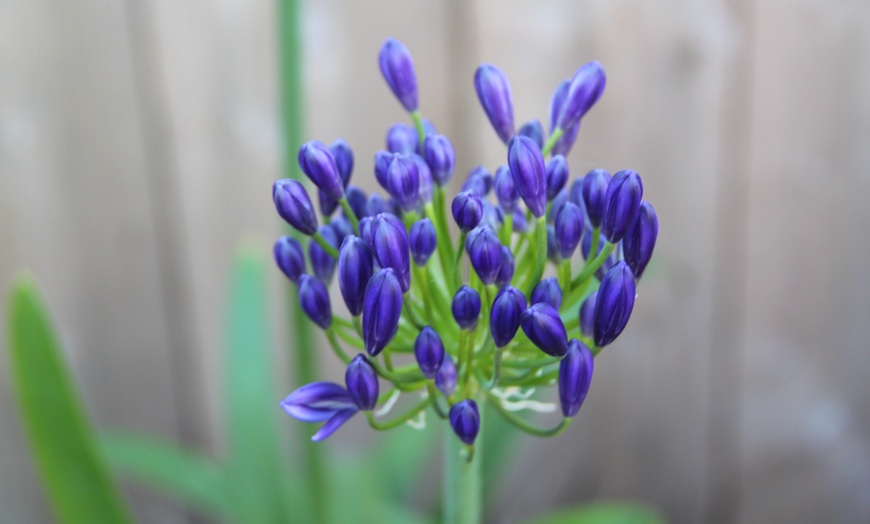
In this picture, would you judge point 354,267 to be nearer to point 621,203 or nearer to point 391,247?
point 391,247

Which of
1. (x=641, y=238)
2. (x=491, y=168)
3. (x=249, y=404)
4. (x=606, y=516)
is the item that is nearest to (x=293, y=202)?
(x=641, y=238)

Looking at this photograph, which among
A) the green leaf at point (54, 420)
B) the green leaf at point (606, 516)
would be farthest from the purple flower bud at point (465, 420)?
the green leaf at point (606, 516)

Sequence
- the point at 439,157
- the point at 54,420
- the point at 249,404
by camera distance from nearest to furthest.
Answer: the point at 439,157, the point at 54,420, the point at 249,404

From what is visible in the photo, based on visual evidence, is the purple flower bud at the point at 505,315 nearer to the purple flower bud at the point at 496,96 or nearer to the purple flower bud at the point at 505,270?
the purple flower bud at the point at 505,270

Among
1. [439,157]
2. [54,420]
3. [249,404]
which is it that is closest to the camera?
[439,157]

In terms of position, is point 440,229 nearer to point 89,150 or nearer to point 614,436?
point 89,150

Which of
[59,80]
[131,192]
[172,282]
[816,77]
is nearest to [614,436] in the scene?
[816,77]

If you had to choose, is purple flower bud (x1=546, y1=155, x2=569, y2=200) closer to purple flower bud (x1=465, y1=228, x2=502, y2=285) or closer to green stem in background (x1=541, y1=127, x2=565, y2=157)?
green stem in background (x1=541, y1=127, x2=565, y2=157)
